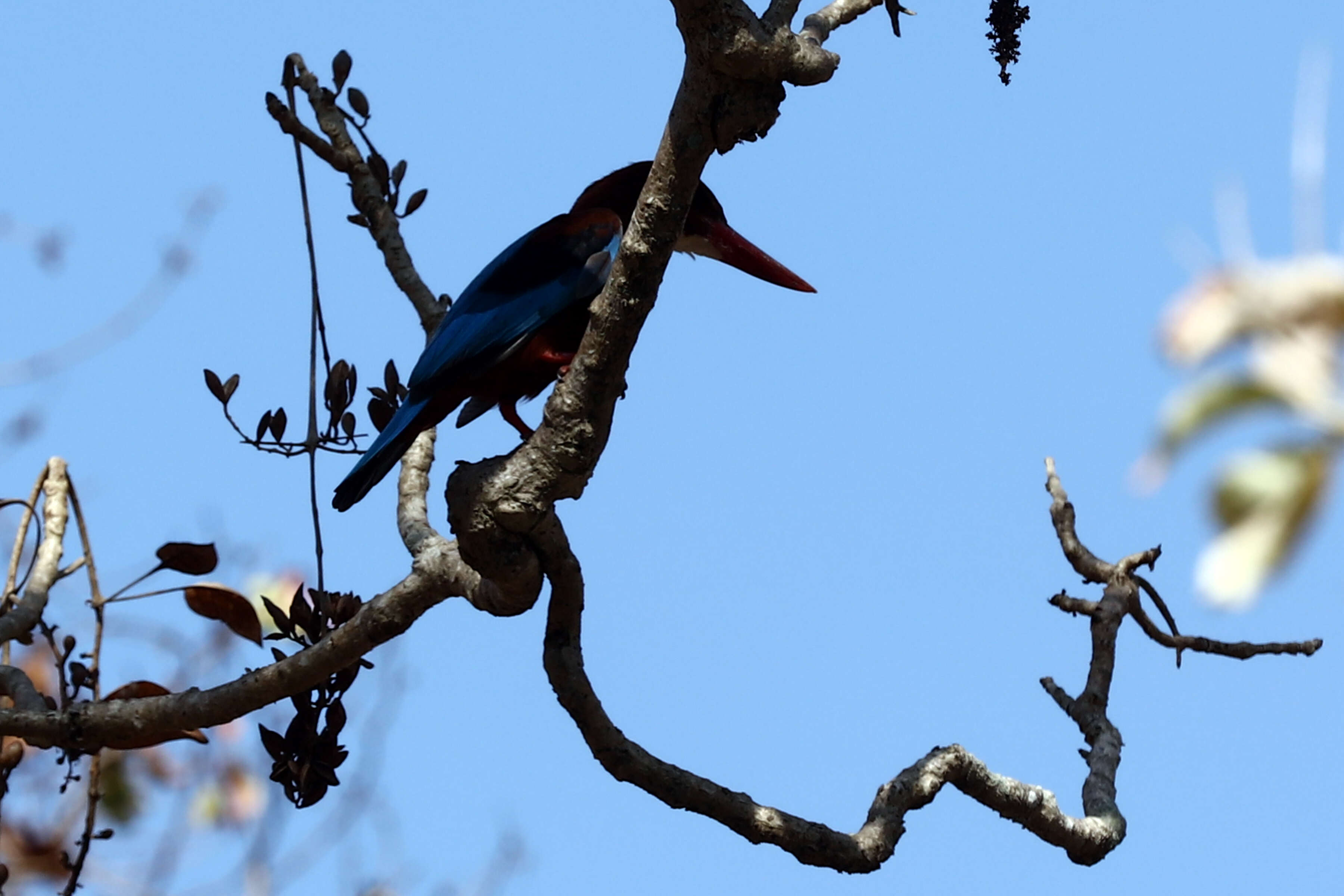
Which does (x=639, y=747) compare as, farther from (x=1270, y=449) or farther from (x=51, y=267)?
(x=51, y=267)

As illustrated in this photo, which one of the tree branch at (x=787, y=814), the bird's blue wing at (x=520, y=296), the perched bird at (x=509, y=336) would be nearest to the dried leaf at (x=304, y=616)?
the perched bird at (x=509, y=336)

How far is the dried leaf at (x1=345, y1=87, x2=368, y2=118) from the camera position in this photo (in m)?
3.20

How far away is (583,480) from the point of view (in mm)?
2160

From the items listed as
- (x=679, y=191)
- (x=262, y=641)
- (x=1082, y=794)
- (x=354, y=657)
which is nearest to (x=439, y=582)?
(x=354, y=657)

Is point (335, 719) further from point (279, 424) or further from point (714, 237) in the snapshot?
point (714, 237)

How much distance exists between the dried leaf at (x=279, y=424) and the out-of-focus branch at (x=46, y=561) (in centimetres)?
37

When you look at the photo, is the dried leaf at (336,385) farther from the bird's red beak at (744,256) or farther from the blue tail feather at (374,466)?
the bird's red beak at (744,256)

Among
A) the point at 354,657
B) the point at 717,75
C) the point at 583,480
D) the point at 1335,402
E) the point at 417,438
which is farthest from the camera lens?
the point at 417,438

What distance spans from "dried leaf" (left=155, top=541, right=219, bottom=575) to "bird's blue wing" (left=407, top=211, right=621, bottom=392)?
0.58 metres

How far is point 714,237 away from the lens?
3.55 m

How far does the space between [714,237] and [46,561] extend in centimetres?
170

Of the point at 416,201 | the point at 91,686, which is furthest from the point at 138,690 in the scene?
the point at 416,201

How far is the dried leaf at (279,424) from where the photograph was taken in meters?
2.66

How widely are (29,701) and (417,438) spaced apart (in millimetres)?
1004
